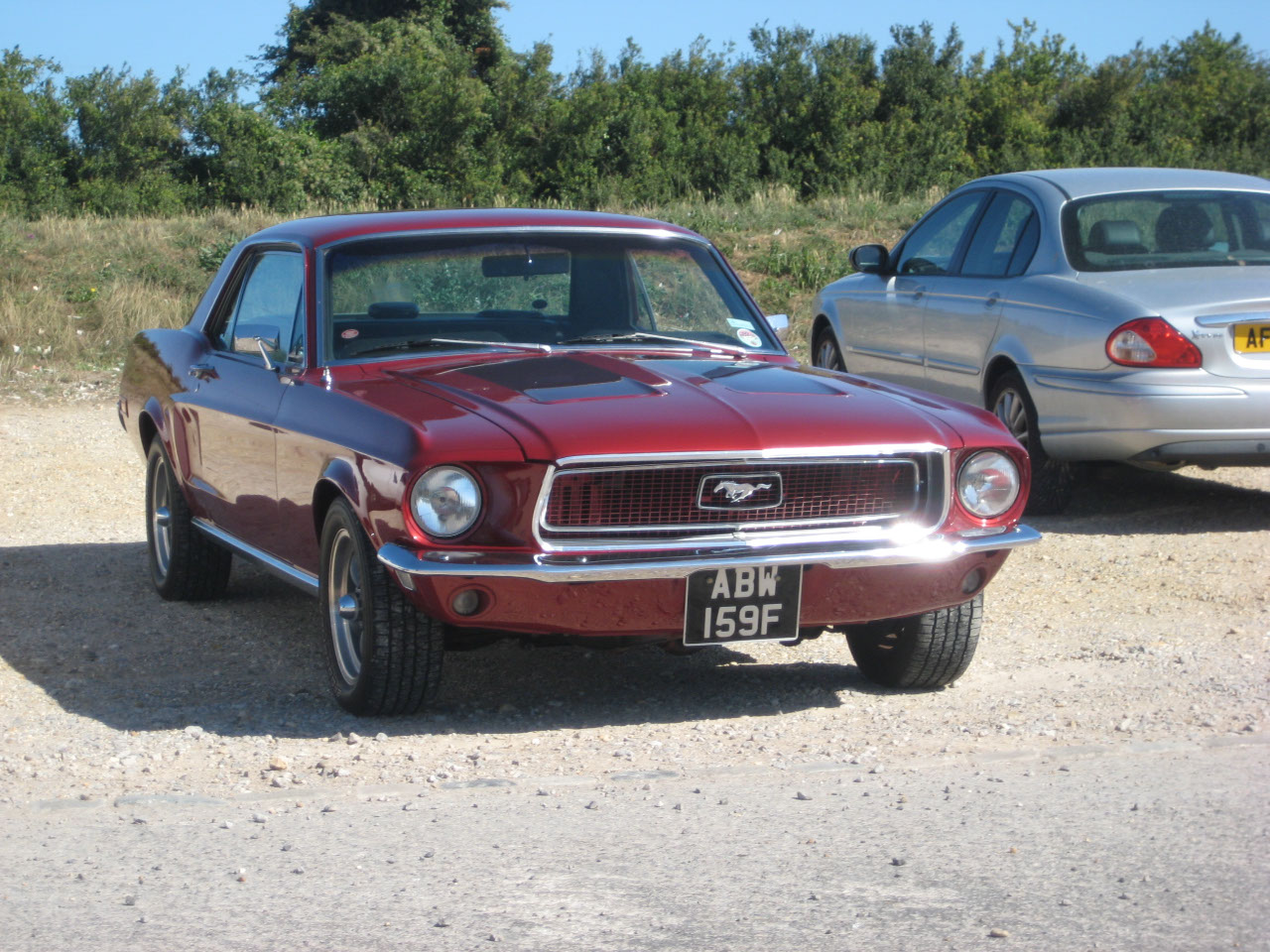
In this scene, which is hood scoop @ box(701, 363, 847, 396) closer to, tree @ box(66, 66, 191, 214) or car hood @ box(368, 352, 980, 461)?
car hood @ box(368, 352, 980, 461)

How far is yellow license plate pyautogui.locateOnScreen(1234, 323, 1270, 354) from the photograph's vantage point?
24.6ft

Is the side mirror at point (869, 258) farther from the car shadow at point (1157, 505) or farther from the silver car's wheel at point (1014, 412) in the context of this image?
the car shadow at point (1157, 505)

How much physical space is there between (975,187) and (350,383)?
5.20 m

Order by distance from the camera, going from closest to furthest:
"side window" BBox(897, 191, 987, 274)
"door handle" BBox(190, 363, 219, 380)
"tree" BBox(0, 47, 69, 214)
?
"door handle" BBox(190, 363, 219, 380) < "side window" BBox(897, 191, 987, 274) < "tree" BBox(0, 47, 69, 214)

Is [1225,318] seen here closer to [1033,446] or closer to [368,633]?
[1033,446]

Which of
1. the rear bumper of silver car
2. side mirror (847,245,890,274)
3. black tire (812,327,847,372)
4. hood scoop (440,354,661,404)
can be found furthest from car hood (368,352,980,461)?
black tire (812,327,847,372)

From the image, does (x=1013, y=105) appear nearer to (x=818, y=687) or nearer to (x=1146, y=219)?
(x=1146, y=219)

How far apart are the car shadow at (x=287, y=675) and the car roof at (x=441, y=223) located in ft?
5.01

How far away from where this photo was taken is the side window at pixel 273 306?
18.9ft

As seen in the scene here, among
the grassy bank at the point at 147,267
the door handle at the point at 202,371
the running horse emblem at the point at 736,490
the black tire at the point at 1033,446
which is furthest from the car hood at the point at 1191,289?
the grassy bank at the point at 147,267

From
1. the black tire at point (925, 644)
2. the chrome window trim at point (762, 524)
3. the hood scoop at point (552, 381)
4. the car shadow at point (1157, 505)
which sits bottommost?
the car shadow at point (1157, 505)

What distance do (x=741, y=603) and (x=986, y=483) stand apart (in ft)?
3.09

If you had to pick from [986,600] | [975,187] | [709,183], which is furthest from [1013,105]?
[986,600]

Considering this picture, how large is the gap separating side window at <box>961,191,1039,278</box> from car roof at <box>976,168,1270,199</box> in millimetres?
146
